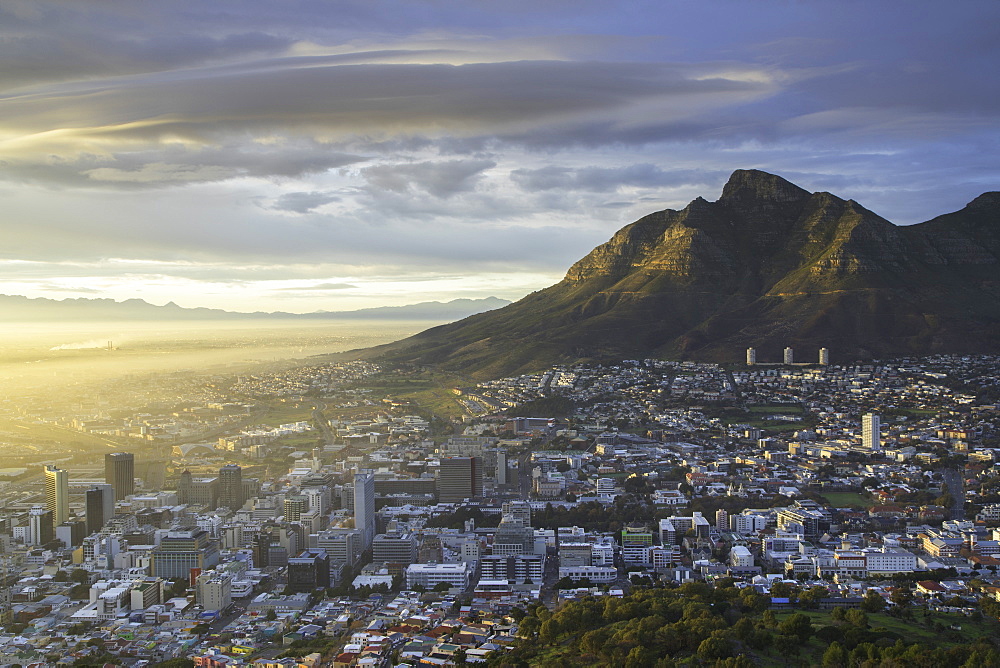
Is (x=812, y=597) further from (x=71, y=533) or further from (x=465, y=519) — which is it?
(x=71, y=533)

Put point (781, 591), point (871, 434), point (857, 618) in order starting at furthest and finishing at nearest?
1. point (871, 434)
2. point (781, 591)
3. point (857, 618)

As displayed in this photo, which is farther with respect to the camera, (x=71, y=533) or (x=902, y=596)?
(x=71, y=533)

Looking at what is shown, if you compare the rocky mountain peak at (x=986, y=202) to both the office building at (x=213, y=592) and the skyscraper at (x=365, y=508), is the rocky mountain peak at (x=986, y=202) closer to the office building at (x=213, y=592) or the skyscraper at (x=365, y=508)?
the skyscraper at (x=365, y=508)

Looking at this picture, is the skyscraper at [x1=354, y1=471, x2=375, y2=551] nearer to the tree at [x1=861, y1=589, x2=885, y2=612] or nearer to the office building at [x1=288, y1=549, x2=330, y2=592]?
the office building at [x1=288, y1=549, x2=330, y2=592]

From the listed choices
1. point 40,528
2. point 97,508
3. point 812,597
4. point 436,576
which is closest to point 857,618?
point 812,597

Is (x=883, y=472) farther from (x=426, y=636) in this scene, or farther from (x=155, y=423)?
(x=155, y=423)

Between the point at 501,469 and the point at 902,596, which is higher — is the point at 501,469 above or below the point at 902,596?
above

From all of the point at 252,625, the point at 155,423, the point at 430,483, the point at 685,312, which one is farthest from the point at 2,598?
the point at 685,312

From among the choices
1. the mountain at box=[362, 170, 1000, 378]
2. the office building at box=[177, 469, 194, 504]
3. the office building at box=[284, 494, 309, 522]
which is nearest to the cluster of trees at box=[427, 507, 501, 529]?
the office building at box=[284, 494, 309, 522]
